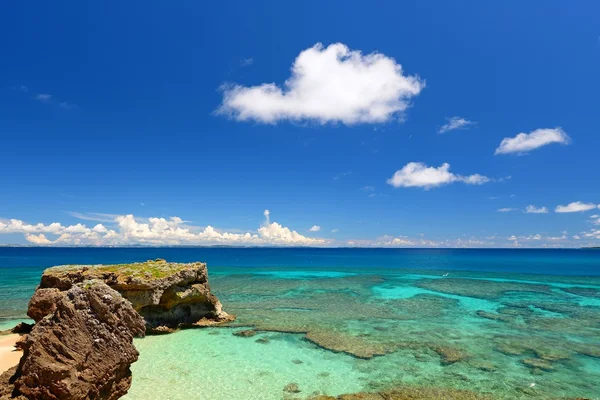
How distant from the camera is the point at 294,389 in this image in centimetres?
1555

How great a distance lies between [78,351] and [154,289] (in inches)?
597

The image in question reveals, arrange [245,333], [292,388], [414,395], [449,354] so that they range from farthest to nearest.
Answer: [245,333] < [449,354] < [292,388] < [414,395]

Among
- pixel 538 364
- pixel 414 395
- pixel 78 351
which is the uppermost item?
pixel 78 351

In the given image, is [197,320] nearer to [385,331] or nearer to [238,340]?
[238,340]

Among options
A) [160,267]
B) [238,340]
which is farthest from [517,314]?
[160,267]

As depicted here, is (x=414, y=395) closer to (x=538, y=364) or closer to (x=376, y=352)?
(x=376, y=352)

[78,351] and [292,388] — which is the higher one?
[78,351]

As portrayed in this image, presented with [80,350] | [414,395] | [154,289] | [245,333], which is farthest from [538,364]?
[154,289]

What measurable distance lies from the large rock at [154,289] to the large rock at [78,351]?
43.5 ft

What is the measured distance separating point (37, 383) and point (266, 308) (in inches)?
1048

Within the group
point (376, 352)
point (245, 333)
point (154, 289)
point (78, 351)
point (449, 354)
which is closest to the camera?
point (78, 351)

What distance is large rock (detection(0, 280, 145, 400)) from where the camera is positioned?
30.2 feet

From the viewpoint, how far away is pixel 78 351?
957cm

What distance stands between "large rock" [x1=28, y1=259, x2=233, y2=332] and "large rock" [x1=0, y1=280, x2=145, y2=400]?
13247mm
